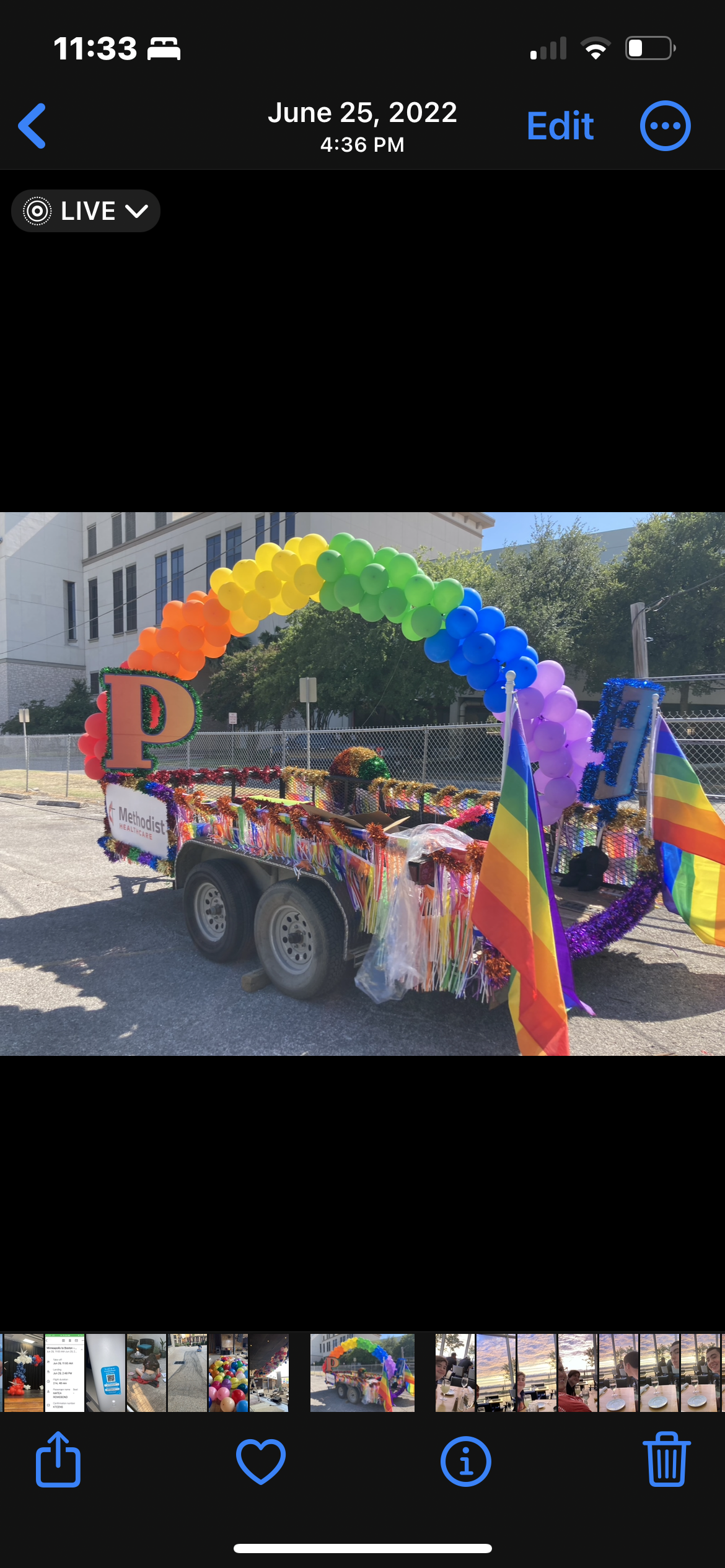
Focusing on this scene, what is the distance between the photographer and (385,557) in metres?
4.68

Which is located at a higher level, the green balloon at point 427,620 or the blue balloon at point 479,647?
the green balloon at point 427,620

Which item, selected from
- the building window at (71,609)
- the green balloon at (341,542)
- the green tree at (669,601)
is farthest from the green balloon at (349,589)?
the building window at (71,609)

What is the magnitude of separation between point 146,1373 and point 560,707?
15.3 feet

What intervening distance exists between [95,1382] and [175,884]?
4.06 meters

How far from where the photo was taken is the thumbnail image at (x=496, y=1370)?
4.50 feet

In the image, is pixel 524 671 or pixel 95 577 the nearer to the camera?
pixel 524 671

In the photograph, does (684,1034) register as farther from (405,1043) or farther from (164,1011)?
(164,1011)

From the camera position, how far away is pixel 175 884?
532 centimetres

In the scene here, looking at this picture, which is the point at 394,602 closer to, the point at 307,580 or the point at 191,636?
the point at 307,580

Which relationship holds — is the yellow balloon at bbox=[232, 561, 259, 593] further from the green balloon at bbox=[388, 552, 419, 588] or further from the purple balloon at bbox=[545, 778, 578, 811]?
the purple balloon at bbox=[545, 778, 578, 811]

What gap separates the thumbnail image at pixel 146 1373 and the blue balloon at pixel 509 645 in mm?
4127

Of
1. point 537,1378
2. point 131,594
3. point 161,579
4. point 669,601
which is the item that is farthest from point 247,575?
point 131,594

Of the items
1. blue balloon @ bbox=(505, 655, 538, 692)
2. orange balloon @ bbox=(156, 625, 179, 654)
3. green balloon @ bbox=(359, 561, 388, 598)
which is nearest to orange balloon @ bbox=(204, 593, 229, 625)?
orange balloon @ bbox=(156, 625, 179, 654)

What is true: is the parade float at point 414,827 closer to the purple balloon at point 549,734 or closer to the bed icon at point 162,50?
the purple balloon at point 549,734
